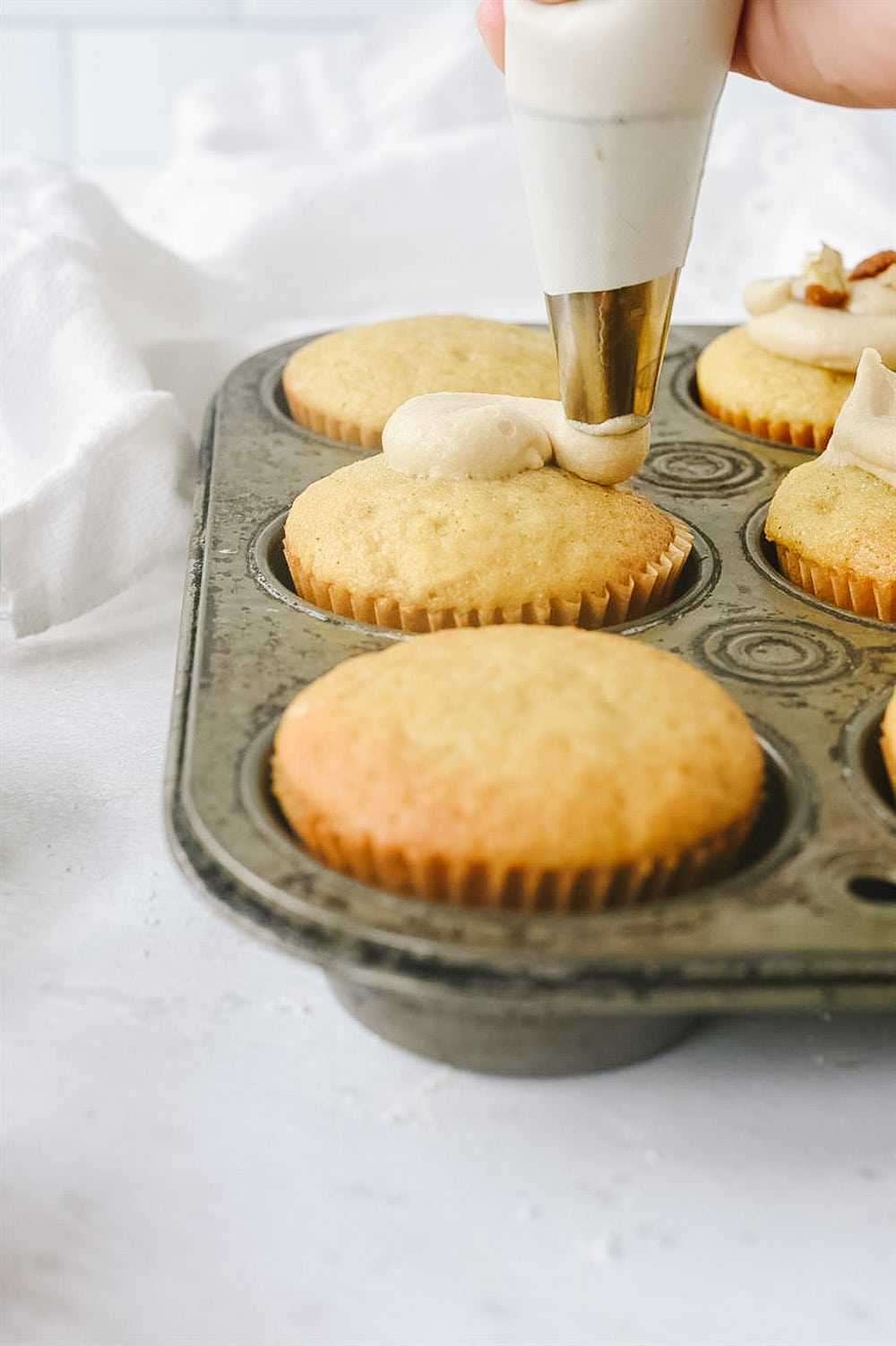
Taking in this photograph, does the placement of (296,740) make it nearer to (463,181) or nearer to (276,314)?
(276,314)

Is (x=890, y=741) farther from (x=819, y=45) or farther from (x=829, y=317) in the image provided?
(x=829, y=317)

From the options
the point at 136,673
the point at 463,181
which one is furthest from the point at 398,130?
the point at 136,673

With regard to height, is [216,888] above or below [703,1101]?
above

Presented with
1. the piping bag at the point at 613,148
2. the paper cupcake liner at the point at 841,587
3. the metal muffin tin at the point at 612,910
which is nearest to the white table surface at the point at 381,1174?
the metal muffin tin at the point at 612,910

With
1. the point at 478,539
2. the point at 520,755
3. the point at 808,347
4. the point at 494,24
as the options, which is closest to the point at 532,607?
the point at 478,539

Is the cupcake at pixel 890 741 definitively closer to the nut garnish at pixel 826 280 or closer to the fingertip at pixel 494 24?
the fingertip at pixel 494 24
